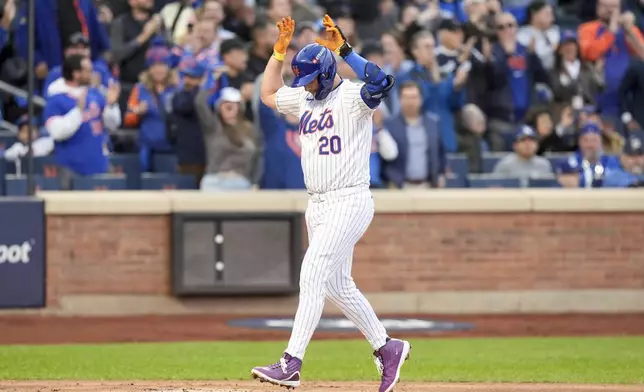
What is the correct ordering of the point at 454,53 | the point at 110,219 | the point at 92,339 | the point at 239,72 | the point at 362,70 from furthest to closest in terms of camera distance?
the point at 454,53
the point at 239,72
the point at 110,219
the point at 92,339
the point at 362,70

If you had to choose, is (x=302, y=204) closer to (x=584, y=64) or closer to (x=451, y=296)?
(x=451, y=296)

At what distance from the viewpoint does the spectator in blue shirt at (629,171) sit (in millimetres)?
13336

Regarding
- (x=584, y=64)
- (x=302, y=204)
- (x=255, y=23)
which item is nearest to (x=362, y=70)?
(x=302, y=204)

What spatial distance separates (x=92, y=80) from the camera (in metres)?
12.5

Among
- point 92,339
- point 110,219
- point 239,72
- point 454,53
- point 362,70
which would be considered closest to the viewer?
point 362,70

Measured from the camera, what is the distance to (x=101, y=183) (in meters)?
12.6

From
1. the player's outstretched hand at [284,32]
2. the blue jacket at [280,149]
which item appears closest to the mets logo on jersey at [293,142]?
the blue jacket at [280,149]

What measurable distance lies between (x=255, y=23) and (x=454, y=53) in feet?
6.89

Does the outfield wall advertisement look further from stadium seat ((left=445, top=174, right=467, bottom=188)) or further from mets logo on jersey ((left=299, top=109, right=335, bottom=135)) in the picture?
mets logo on jersey ((left=299, top=109, right=335, bottom=135))

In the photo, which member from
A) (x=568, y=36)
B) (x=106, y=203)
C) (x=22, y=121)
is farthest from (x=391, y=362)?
(x=568, y=36)

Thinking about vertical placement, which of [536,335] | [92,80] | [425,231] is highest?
[92,80]

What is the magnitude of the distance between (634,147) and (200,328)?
4.76m

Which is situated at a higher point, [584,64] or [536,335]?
[584,64]

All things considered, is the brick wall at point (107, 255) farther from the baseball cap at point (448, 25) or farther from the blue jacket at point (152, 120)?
the baseball cap at point (448, 25)
